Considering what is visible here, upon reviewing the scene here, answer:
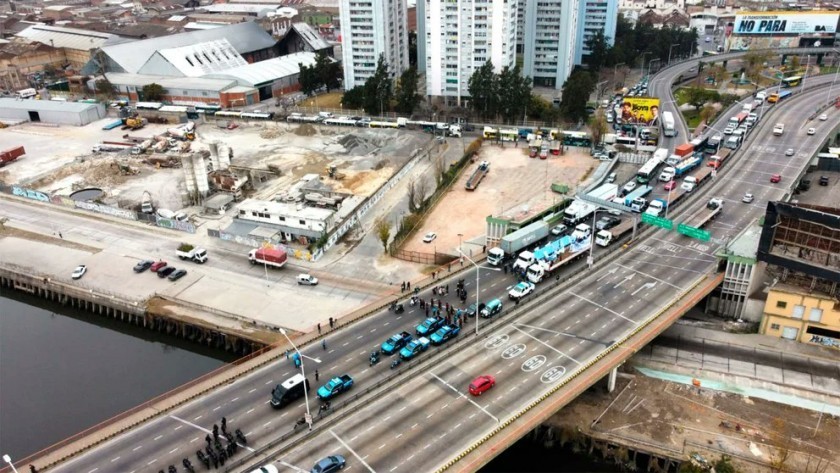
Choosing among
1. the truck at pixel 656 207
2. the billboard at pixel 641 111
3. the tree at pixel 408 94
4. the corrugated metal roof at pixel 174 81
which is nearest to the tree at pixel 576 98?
the billboard at pixel 641 111

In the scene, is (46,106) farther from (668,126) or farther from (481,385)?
(481,385)

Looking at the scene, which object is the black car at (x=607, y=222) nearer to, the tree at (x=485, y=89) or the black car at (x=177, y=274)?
the black car at (x=177, y=274)

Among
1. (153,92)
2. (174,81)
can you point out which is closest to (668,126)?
(174,81)

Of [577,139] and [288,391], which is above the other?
[577,139]

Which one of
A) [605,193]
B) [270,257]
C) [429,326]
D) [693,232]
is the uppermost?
[605,193]

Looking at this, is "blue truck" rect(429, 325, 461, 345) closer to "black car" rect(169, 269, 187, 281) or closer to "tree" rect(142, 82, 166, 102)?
"black car" rect(169, 269, 187, 281)
